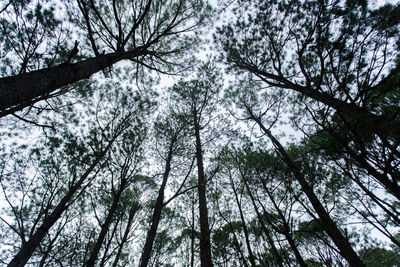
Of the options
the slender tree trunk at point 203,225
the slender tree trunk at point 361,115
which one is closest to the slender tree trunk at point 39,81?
the slender tree trunk at point 203,225

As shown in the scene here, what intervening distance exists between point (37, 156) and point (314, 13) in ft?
A: 31.1

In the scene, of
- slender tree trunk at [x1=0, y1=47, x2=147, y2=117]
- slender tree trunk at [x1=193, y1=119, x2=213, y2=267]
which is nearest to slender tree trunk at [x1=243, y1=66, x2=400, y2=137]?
slender tree trunk at [x1=193, y1=119, x2=213, y2=267]

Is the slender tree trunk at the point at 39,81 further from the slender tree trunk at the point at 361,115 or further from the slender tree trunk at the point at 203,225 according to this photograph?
the slender tree trunk at the point at 361,115

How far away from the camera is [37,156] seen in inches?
239

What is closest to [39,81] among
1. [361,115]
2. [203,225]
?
[361,115]

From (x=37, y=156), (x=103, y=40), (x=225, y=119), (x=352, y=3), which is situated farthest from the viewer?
(x=225, y=119)

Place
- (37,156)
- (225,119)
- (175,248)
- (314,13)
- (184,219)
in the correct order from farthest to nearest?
(175,248), (184,219), (225,119), (37,156), (314,13)

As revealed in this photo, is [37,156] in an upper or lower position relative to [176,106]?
lower

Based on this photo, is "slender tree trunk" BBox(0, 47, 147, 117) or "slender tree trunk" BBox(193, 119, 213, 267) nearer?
"slender tree trunk" BBox(0, 47, 147, 117)

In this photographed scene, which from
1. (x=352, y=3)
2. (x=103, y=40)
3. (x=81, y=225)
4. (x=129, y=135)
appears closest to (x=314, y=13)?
(x=352, y=3)

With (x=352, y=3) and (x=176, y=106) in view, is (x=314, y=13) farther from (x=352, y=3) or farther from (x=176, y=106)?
(x=176, y=106)

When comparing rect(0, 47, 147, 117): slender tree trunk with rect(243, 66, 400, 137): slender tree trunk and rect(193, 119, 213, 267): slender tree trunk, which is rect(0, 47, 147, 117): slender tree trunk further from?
rect(243, 66, 400, 137): slender tree trunk

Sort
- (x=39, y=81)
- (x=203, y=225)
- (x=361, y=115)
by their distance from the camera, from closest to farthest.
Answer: (x=39, y=81) < (x=361, y=115) < (x=203, y=225)

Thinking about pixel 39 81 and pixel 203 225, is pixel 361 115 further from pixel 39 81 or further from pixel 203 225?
pixel 39 81
